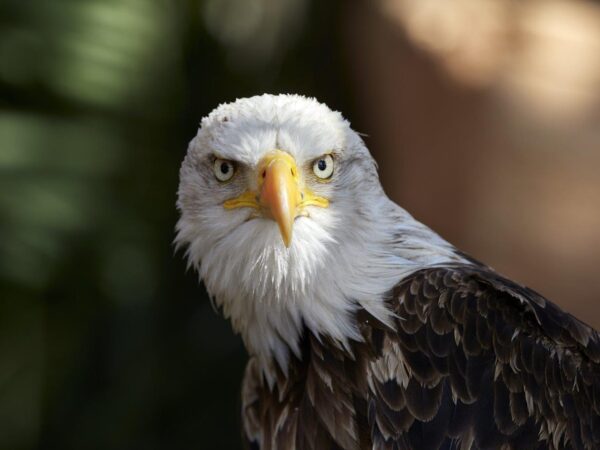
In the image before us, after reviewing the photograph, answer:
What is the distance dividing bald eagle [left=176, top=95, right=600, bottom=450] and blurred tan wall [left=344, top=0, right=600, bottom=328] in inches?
96.1

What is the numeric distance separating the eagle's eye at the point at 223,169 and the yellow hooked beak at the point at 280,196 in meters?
0.07

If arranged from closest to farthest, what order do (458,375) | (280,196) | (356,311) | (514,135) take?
(280,196) → (458,375) → (356,311) → (514,135)

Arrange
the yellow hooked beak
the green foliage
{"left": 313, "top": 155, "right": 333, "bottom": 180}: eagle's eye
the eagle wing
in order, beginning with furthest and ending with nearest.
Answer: the green foliage, {"left": 313, "top": 155, "right": 333, "bottom": 180}: eagle's eye, the eagle wing, the yellow hooked beak

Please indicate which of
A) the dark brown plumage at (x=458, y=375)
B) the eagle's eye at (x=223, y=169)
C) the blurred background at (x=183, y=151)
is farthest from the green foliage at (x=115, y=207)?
the dark brown plumage at (x=458, y=375)

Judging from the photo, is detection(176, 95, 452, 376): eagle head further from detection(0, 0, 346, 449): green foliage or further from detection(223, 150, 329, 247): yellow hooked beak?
detection(0, 0, 346, 449): green foliage

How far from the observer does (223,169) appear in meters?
3.00

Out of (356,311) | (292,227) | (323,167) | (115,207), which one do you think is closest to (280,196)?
(292,227)

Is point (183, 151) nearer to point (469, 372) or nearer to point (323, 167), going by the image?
point (323, 167)

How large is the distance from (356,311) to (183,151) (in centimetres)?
290

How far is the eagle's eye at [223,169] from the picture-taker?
9.78 feet

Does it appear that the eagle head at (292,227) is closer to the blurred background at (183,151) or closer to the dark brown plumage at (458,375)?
the dark brown plumage at (458,375)

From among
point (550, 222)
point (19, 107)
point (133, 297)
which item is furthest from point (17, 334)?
point (550, 222)

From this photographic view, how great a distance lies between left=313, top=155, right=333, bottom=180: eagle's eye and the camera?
9.71 feet

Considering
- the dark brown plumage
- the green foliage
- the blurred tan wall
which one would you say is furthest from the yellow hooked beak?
the blurred tan wall
